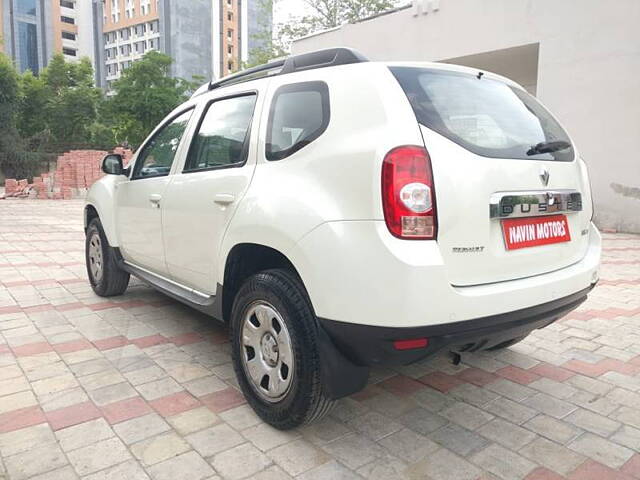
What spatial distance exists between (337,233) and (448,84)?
0.96 meters

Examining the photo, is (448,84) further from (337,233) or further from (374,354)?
(374,354)

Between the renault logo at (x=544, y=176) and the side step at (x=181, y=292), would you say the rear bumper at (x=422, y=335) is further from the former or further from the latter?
the side step at (x=181, y=292)

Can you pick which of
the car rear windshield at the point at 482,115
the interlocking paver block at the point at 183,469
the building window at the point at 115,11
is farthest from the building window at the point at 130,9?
the interlocking paver block at the point at 183,469

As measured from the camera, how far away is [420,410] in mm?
2758

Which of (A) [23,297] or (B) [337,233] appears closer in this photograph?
(B) [337,233]

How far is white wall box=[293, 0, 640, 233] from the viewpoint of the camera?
1030cm

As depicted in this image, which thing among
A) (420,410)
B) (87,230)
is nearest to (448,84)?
(420,410)

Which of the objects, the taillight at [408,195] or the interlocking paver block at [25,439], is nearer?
the taillight at [408,195]

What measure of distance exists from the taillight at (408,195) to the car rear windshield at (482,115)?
8.5 inches

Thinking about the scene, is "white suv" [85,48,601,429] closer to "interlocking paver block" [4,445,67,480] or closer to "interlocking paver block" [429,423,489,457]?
"interlocking paver block" [429,423,489,457]

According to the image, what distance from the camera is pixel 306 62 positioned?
8.79 feet

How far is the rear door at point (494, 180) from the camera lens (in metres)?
2.10

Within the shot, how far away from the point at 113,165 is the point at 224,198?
1.94 metres

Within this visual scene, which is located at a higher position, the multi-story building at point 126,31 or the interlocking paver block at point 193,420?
the multi-story building at point 126,31
